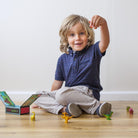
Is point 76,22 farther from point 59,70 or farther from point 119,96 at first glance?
point 119,96

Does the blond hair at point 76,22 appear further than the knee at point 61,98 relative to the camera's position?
Yes

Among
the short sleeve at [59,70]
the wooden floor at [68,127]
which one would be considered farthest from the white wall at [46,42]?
the wooden floor at [68,127]

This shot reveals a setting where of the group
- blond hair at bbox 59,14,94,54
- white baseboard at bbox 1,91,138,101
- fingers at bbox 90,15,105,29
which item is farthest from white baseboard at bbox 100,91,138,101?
fingers at bbox 90,15,105,29

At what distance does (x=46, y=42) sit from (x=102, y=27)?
672mm

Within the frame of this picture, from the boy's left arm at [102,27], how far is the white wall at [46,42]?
0.51 metres

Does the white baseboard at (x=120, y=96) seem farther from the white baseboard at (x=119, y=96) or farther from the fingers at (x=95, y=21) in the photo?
the fingers at (x=95, y=21)

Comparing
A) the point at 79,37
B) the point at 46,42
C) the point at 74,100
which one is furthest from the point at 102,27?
the point at 46,42

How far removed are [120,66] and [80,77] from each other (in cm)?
52

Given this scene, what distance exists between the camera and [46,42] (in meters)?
1.85

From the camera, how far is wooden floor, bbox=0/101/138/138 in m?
0.86

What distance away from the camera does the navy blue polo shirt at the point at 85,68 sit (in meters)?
1.39

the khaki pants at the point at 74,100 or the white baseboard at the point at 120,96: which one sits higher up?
the khaki pants at the point at 74,100

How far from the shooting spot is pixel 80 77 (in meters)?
1.41

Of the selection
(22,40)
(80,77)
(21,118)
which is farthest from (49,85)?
(21,118)
